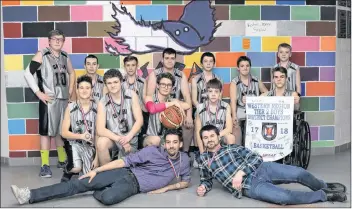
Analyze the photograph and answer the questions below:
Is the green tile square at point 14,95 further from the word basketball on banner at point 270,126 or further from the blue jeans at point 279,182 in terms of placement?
the blue jeans at point 279,182

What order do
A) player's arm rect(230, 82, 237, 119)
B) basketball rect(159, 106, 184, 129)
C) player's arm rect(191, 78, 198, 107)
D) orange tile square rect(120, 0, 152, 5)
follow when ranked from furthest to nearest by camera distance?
orange tile square rect(120, 0, 152, 5) < player's arm rect(191, 78, 198, 107) < player's arm rect(230, 82, 237, 119) < basketball rect(159, 106, 184, 129)

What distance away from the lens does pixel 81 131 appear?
5504mm

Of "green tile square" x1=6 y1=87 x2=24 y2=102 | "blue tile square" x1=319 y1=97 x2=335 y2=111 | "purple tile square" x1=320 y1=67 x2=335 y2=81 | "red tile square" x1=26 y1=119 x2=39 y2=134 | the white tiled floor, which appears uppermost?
"purple tile square" x1=320 y1=67 x2=335 y2=81

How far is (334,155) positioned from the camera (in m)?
7.01

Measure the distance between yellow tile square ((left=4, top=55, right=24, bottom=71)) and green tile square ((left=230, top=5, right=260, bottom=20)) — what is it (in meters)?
2.44

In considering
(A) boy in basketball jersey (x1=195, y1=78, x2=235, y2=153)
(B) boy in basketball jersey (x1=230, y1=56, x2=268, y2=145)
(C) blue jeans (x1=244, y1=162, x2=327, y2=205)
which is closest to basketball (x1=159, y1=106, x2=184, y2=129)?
(A) boy in basketball jersey (x1=195, y1=78, x2=235, y2=153)

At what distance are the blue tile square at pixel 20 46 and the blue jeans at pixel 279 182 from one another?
3.13 metres

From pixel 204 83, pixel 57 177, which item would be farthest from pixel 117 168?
pixel 204 83

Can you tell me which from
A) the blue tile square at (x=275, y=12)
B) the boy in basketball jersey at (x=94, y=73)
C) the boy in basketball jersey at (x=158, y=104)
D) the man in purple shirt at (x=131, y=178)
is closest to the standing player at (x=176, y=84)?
the boy in basketball jersey at (x=158, y=104)

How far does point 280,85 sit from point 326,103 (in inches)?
53.4

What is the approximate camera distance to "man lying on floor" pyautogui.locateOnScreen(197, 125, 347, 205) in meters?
4.75

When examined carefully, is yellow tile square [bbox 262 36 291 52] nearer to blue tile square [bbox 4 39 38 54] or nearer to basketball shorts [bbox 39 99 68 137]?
basketball shorts [bbox 39 99 68 137]

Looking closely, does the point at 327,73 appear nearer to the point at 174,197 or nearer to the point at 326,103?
the point at 326,103

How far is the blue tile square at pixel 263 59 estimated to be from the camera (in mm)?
6836
